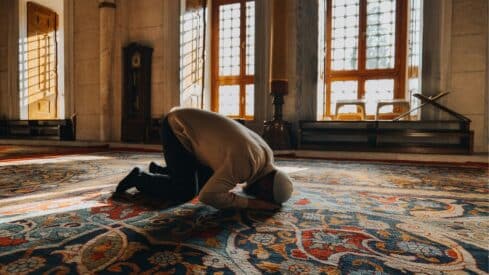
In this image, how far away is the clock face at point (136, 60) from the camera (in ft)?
25.1

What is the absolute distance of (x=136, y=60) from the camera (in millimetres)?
7680

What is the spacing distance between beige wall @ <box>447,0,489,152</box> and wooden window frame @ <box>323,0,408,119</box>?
272 cm

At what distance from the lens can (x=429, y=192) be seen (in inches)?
96.5

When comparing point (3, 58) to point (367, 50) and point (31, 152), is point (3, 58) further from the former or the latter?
point (367, 50)

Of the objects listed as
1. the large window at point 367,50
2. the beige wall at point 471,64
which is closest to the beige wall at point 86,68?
the large window at point 367,50

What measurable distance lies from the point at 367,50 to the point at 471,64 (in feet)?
11.2

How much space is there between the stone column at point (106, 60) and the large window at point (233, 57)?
9.88 feet

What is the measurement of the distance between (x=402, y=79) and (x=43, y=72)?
406 inches

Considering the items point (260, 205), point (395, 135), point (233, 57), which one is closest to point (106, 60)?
point (233, 57)

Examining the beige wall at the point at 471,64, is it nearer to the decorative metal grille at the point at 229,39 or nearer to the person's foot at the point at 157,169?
the person's foot at the point at 157,169

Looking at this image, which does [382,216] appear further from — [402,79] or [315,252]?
[402,79]

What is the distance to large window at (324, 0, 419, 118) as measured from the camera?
845 centimetres

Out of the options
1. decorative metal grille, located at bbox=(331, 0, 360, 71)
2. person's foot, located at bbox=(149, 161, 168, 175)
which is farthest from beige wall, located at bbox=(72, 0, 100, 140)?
person's foot, located at bbox=(149, 161, 168, 175)

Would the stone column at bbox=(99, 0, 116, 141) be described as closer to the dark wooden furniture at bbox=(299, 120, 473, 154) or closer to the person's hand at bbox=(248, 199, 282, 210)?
the dark wooden furniture at bbox=(299, 120, 473, 154)
